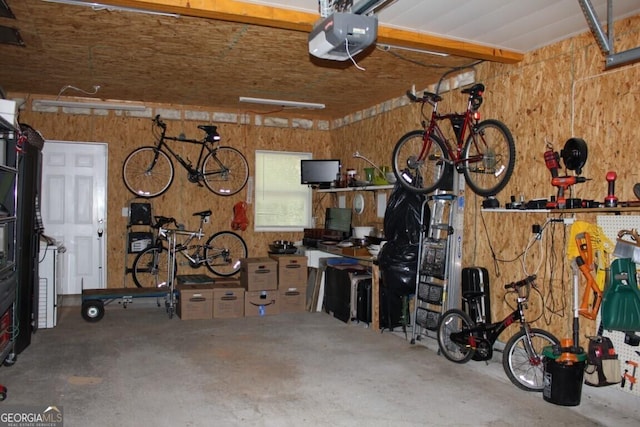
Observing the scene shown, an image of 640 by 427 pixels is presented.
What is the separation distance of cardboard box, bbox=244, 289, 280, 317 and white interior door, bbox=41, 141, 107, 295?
7.52 ft

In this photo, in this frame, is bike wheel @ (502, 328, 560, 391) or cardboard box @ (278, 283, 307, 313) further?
cardboard box @ (278, 283, 307, 313)

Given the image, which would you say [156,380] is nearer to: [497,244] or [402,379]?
[402,379]

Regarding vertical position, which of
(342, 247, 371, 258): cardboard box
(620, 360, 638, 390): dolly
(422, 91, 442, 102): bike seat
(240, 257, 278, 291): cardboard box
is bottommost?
(620, 360, 638, 390): dolly

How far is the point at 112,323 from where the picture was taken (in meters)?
5.80

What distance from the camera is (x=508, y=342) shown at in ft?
12.8

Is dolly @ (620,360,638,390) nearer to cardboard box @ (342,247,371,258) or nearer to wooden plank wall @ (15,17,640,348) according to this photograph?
wooden plank wall @ (15,17,640,348)

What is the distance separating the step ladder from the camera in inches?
189

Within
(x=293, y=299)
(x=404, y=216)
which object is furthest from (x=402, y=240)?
(x=293, y=299)

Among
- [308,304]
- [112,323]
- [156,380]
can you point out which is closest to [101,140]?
[112,323]

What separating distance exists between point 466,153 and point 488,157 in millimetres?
251

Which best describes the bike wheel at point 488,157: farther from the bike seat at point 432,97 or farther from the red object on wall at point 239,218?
the red object on wall at point 239,218

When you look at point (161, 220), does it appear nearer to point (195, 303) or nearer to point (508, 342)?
point (195, 303)

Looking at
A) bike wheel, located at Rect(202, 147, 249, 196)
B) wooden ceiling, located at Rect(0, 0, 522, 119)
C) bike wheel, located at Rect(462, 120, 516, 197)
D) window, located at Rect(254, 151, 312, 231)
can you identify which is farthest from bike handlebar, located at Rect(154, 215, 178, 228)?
bike wheel, located at Rect(462, 120, 516, 197)

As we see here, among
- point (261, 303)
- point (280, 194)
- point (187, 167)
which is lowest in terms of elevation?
point (261, 303)
